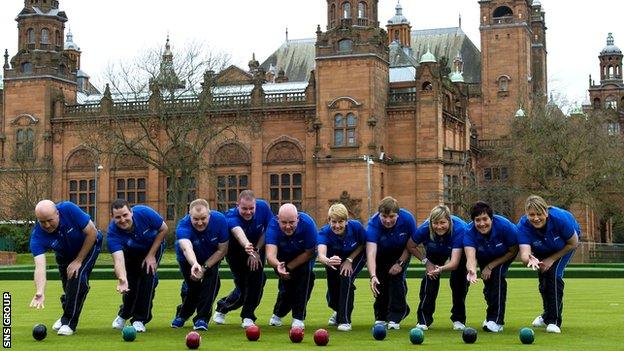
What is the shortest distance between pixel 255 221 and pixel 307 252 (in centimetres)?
100

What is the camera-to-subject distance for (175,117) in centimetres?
6594

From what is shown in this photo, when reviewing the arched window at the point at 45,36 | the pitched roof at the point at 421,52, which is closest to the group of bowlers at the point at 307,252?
the arched window at the point at 45,36

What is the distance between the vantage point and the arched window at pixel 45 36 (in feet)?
263

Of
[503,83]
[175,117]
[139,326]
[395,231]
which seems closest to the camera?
[139,326]

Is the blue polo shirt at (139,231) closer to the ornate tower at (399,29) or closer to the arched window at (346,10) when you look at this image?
the arched window at (346,10)

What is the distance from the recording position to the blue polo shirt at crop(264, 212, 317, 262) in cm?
1507

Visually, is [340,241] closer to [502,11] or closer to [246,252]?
[246,252]

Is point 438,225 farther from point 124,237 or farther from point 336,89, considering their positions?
point 336,89

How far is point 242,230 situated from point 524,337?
15.2 feet

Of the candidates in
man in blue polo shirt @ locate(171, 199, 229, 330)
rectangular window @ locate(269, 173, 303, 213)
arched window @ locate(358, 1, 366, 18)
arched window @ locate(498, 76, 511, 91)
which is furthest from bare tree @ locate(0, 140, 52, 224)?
man in blue polo shirt @ locate(171, 199, 229, 330)

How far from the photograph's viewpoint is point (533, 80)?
10912 centimetres

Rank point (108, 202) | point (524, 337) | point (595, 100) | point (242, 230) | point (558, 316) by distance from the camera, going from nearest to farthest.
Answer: point (524, 337), point (558, 316), point (242, 230), point (108, 202), point (595, 100)

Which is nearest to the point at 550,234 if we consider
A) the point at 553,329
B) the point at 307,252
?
the point at 553,329

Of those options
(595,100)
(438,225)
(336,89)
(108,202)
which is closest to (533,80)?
(595,100)
